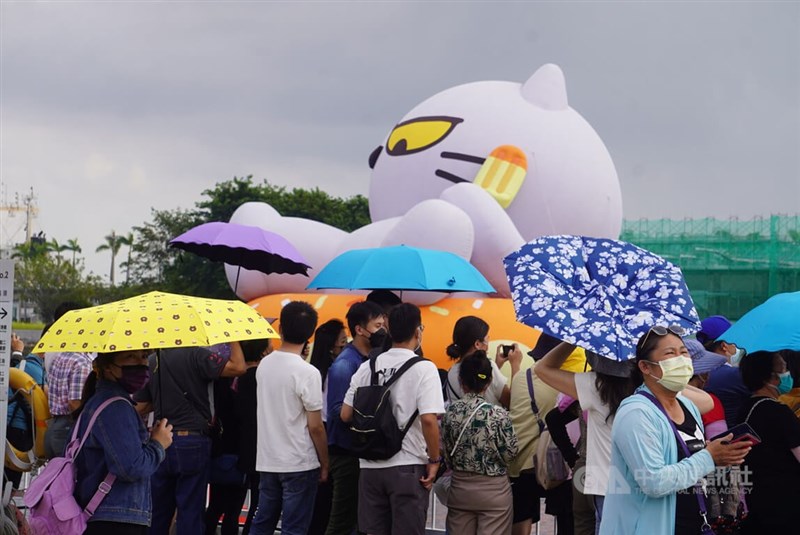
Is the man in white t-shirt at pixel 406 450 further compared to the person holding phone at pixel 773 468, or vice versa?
the man in white t-shirt at pixel 406 450

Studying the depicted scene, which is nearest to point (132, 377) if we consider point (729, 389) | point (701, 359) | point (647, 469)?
point (647, 469)

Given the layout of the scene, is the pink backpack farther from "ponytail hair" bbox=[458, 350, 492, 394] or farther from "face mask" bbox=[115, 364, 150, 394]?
"ponytail hair" bbox=[458, 350, 492, 394]

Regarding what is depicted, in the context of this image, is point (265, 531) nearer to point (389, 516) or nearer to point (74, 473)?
point (389, 516)

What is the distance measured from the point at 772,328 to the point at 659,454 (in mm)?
1766

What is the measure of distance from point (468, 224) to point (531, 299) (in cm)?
598

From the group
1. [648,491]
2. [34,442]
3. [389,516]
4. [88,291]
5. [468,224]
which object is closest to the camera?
[648,491]

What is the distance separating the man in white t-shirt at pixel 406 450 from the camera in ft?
17.6

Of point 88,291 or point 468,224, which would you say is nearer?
point 468,224

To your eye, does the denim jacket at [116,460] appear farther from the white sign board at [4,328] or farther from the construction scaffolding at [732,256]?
the construction scaffolding at [732,256]

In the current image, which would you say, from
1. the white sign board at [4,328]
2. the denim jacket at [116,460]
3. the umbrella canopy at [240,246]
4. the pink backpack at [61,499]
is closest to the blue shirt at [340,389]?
the denim jacket at [116,460]

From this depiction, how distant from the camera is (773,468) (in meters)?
4.57

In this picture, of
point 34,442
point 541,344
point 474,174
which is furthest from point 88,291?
point 541,344

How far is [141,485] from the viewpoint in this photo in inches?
176

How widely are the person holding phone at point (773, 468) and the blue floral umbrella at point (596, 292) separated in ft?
2.03
